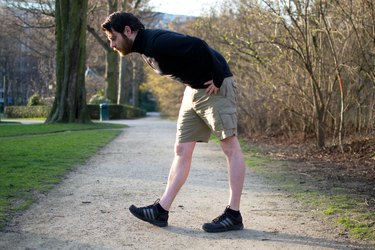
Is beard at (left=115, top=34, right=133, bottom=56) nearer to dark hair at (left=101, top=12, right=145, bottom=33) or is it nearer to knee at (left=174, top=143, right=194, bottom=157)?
dark hair at (left=101, top=12, right=145, bottom=33)

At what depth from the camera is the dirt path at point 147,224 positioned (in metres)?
3.89

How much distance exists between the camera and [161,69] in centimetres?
427

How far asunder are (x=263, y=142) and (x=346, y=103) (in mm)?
3375

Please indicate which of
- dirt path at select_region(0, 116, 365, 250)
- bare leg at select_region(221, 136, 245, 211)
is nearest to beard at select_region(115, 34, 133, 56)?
bare leg at select_region(221, 136, 245, 211)

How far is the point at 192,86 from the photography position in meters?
4.41

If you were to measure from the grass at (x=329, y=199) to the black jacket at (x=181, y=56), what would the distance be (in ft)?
5.29

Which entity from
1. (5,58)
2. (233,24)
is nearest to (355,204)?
(233,24)

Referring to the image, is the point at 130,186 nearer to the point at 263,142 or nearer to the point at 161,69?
the point at 161,69

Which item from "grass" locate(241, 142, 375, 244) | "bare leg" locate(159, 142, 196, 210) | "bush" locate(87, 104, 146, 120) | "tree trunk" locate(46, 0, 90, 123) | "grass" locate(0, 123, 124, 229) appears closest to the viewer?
"grass" locate(241, 142, 375, 244)

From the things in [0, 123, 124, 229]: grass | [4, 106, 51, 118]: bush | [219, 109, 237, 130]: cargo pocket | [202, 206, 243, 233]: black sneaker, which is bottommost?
[4, 106, 51, 118]: bush

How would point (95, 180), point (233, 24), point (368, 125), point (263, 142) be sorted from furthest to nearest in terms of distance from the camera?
point (233, 24) < point (263, 142) < point (368, 125) < point (95, 180)

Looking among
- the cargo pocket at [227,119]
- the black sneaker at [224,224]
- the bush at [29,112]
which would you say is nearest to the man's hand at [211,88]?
the cargo pocket at [227,119]

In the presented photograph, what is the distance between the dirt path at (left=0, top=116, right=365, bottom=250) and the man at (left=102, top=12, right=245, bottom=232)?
18 cm

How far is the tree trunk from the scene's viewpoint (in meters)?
22.2
